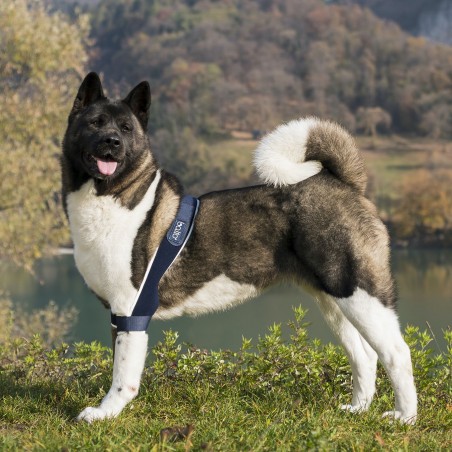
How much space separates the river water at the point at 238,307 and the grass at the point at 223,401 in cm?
478

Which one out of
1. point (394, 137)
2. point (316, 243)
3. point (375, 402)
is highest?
point (316, 243)

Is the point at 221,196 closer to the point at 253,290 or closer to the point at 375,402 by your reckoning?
the point at 253,290

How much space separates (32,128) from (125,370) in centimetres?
1109

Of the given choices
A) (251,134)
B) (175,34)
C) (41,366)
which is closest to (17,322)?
(41,366)

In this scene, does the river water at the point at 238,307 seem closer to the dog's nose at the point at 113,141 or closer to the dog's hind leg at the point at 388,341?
the dog's hind leg at the point at 388,341

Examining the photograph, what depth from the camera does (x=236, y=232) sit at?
4102 mm

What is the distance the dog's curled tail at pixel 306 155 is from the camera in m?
4.10

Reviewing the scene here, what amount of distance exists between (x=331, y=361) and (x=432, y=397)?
0.71m

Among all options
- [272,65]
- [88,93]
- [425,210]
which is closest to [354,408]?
[88,93]

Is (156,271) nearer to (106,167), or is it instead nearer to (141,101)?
(106,167)

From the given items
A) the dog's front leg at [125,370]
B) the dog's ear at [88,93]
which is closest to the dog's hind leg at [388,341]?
the dog's front leg at [125,370]

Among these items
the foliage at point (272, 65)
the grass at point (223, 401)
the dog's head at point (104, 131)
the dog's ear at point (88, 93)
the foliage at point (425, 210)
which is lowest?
the foliage at point (272, 65)

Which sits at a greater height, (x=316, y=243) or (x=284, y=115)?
(x=316, y=243)

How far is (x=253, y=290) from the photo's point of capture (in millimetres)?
4168
